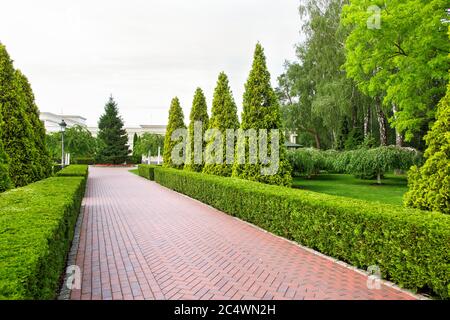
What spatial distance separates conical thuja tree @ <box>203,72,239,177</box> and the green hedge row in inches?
271

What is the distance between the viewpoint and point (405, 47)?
14.3 metres

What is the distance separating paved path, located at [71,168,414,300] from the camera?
4277mm

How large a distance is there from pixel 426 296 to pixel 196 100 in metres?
18.0

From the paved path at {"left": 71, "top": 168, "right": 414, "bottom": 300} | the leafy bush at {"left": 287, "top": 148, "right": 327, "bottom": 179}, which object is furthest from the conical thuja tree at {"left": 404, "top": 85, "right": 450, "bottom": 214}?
the leafy bush at {"left": 287, "top": 148, "right": 327, "bottom": 179}

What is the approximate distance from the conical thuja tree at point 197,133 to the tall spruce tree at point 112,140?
1221 inches

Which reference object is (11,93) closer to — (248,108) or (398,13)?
(248,108)

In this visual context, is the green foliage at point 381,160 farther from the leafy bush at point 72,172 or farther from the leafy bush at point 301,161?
the leafy bush at point 72,172

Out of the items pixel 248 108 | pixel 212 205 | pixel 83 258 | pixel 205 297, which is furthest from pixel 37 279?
pixel 248 108

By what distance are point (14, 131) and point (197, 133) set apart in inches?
395

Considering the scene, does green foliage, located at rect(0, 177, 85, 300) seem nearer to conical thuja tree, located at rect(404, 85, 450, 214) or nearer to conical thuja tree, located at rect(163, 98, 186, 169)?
conical thuja tree, located at rect(404, 85, 450, 214)

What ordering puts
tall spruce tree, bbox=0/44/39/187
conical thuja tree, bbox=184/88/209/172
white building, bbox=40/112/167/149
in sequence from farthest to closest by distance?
white building, bbox=40/112/167/149
conical thuja tree, bbox=184/88/209/172
tall spruce tree, bbox=0/44/39/187

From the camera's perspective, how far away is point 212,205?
1144 cm

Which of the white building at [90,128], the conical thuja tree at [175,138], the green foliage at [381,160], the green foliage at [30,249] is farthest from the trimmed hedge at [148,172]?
the white building at [90,128]

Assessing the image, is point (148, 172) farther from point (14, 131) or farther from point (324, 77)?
point (324, 77)
